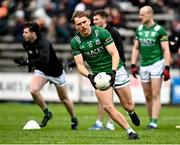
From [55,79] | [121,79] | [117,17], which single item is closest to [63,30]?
[117,17]

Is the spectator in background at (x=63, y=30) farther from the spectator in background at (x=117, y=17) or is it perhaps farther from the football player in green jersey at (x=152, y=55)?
the football player in green jersey at (x=152, y=55)

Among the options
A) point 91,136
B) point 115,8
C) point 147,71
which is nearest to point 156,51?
point 147,71

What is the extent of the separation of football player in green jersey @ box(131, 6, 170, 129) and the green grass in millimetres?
797

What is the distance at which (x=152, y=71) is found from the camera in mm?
16828

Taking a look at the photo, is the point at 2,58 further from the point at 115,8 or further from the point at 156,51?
the point at 156,51

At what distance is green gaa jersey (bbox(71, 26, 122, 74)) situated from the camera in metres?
13.4

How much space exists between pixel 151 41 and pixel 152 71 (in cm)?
71

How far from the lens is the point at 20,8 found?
31.2 metres

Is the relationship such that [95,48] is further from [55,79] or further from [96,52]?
[55,79]

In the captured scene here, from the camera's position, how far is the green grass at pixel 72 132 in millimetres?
12984

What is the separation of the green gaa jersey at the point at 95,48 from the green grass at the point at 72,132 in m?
1.41

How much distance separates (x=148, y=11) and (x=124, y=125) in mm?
4536

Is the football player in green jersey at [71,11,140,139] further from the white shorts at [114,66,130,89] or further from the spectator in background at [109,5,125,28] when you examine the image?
the spectator in background at [109,5,125,28]

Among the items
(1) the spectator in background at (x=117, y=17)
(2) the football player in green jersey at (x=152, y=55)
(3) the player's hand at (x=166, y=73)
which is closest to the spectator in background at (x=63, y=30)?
(1) the spectator in background at (x=117, y=17)
